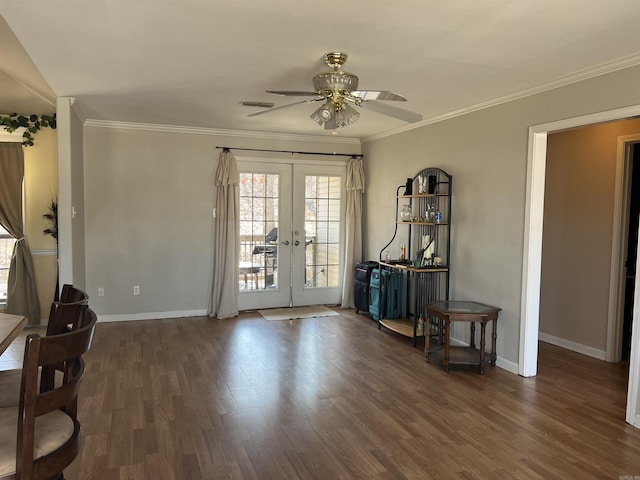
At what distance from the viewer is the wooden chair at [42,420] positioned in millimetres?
1390

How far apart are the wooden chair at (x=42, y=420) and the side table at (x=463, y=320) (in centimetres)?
318

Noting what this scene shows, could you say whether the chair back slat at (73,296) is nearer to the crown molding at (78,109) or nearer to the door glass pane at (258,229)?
the crown molding at (78,109)

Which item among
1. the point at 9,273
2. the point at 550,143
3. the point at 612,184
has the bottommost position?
the point at 9,273

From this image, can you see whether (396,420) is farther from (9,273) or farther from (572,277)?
(9,273)

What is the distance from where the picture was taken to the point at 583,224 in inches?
188

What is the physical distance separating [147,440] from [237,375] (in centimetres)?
119

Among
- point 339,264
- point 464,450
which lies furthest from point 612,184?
point 339,264

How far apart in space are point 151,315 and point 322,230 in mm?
2626

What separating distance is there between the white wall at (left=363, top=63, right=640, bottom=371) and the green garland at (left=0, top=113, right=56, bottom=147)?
4.49m

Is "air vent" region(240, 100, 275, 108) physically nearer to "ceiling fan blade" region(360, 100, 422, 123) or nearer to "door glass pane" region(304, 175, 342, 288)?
"ceiling fan blade" region(360, 100, 422, 123)

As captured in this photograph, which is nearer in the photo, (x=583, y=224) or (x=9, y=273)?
(x=583, y=224)

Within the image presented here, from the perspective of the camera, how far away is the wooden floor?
102 inches

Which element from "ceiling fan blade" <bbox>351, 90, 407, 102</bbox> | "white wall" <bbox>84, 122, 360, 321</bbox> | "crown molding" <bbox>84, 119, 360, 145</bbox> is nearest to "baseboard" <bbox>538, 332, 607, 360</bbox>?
"ceiling fan blade" <bbox>351, 90, 407, 102</bbox>

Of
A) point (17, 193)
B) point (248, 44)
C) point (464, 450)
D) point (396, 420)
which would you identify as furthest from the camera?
point (17, 193)
